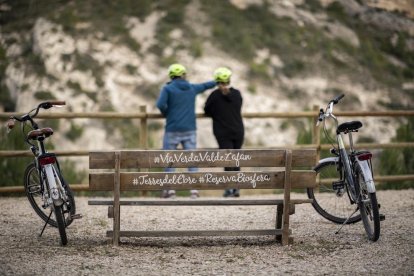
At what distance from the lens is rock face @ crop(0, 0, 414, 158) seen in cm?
2039

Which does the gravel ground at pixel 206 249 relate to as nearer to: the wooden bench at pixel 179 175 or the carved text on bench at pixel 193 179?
the wooden bench at pixel 179 175

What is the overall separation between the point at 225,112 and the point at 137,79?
12.1 metres

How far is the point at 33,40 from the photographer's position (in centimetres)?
2358

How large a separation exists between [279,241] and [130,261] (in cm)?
155

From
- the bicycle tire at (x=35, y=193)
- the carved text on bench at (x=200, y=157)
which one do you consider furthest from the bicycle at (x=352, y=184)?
the bicycle tire at (x=35, y=193)

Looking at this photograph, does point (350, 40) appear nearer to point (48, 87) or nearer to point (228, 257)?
point (48, 87)

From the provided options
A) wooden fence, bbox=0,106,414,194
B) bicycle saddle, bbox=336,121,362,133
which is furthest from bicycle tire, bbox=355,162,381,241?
wooden fence, bbox=0,106,414,194

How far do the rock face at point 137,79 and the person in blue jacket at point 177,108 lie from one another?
8603 millimetres

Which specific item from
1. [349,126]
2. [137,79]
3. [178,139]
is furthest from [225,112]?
[137,79]

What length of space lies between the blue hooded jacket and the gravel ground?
1.84 m

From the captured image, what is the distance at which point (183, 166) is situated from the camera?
7.05 m

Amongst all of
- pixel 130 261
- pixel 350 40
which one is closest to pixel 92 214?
pixel 130 261

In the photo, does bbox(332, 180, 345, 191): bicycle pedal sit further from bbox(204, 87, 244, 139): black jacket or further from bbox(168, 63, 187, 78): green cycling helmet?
bbox(168, 63, 187, 78): green cycling helmet

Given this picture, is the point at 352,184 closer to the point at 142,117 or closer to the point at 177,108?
the point at 177,108
